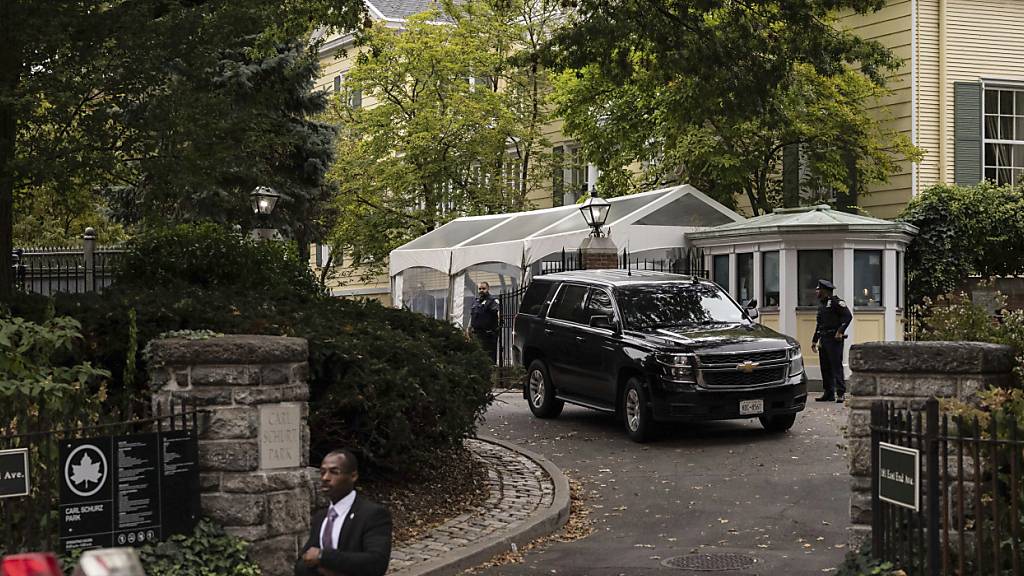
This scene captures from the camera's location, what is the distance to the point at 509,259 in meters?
28.5

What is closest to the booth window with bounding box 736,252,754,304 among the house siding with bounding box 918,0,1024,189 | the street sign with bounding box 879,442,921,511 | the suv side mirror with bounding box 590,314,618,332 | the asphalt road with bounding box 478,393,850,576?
the house siding with bounding box 918,0,1024,189

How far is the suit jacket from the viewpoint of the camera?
618cm

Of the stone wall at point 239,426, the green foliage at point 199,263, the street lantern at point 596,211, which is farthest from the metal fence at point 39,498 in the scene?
the street lantern at point 596,211

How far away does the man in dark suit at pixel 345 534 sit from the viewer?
6.19 meters

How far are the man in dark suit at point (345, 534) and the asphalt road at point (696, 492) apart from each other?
3758 mm

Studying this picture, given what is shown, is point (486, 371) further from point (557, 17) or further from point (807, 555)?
point (557, 17)

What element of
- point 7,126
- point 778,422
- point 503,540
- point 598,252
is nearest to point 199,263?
point 7,126

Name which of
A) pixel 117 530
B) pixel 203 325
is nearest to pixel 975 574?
pixel 117 530

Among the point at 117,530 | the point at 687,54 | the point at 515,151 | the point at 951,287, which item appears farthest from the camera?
the point at 515,151

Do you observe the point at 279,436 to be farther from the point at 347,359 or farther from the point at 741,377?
the point at 741,377

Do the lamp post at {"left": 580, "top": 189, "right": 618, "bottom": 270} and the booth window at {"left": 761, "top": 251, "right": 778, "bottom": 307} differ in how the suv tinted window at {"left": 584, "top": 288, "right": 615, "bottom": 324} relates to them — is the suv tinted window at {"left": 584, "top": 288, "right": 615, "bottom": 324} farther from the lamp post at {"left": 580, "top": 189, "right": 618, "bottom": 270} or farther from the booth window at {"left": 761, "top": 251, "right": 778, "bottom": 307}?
the booth window at {"left": 761, "top": 251, "right": 778, "bottom": 307}

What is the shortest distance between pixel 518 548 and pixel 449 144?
2874 cm

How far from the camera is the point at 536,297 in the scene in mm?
19188

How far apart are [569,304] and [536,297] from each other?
1.02 metres
